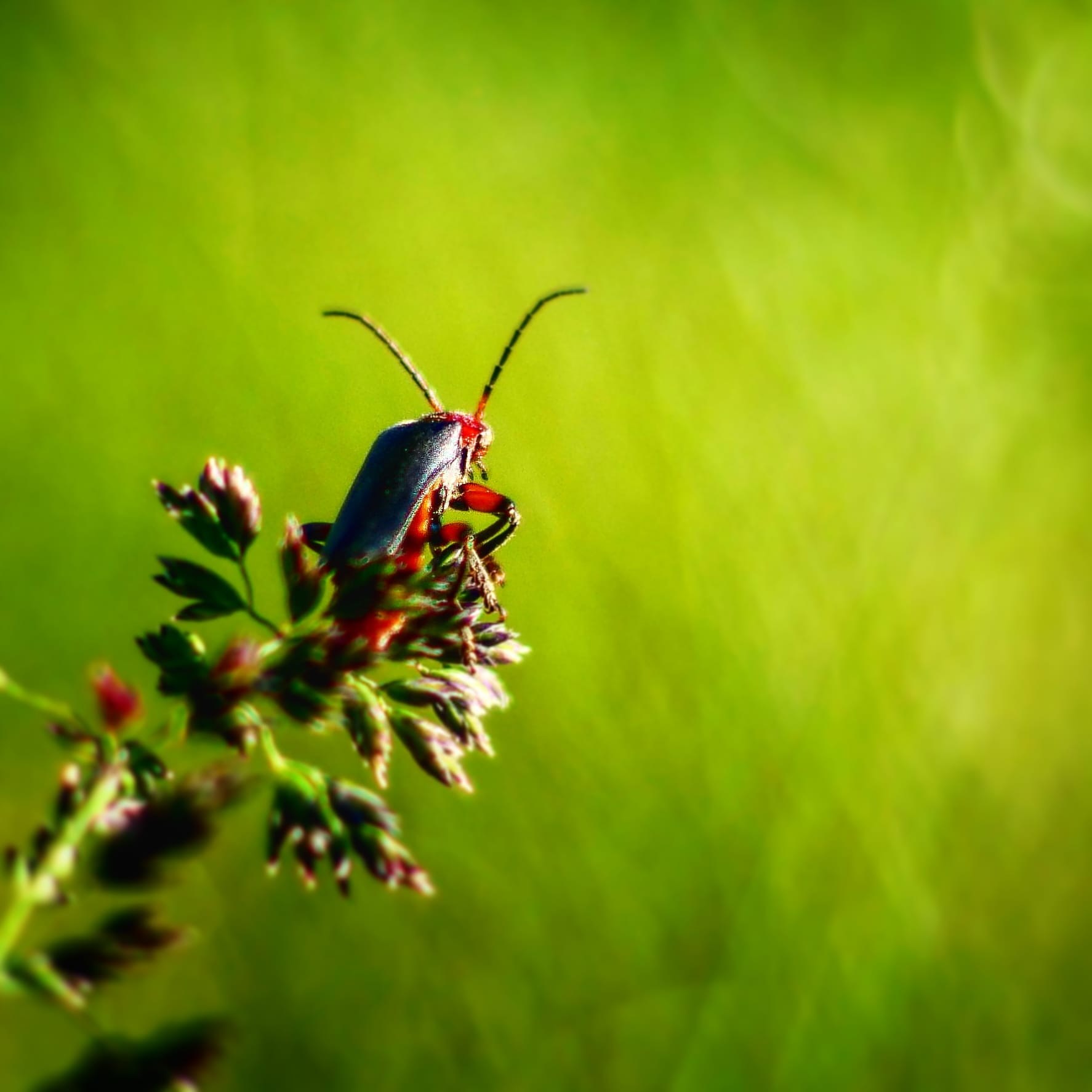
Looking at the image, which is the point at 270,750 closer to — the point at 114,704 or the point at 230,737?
the point at 230,737

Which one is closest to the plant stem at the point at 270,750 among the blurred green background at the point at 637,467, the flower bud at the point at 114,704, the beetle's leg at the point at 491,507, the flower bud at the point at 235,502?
the flower bud at the point at 114,704

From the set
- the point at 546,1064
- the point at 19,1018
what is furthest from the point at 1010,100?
the point at 19,1018

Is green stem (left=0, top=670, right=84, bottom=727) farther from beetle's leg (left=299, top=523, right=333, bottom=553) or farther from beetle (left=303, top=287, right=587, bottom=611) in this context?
beetle's leg (left=299, top=523, right=333, bottom=553)

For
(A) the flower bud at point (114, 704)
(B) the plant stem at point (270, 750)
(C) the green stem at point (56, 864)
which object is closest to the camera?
(C) the green stem at point (56, 864)

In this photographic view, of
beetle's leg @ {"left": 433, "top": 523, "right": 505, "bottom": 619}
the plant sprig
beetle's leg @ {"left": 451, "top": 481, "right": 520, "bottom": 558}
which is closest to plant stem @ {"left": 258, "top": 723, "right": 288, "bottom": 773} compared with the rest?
the plant sprig

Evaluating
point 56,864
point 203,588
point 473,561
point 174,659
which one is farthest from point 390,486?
point 56,864

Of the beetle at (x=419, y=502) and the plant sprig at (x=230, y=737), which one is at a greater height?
the beetle at (x=419, y=502)

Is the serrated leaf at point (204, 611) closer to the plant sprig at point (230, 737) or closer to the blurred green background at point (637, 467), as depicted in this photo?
the plant sprig at point (230, 737)
